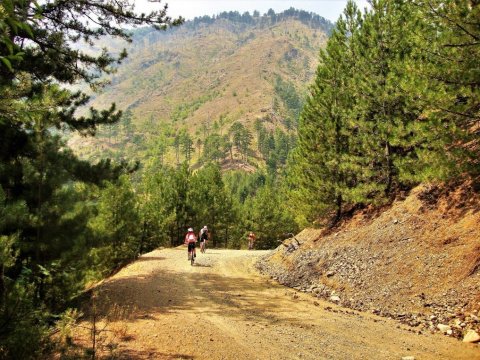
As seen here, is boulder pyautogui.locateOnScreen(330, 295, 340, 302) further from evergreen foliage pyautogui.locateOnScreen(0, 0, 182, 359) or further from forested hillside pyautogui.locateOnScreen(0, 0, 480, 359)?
evergreen foliage pyautogui.locateOnScreen(0, 0, 182, 359)

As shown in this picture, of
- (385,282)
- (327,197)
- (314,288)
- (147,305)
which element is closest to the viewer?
(147,305)

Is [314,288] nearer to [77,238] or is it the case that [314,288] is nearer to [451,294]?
[451,294]

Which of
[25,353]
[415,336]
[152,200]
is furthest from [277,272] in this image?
[152,200]

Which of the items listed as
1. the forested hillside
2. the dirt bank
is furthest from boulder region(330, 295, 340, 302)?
the forested hillside

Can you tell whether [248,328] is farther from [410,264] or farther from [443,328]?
[410,264]

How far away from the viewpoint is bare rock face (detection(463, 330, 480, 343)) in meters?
7.80

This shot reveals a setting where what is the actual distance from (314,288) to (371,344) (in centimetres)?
623

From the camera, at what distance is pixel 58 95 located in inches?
371

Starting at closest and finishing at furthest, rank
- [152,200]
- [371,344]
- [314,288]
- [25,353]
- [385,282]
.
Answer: [25,353] < [371,344] < [385,282] < [314,288] < [152,200]

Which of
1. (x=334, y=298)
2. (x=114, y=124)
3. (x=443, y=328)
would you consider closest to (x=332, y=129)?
(x=334, y=298)

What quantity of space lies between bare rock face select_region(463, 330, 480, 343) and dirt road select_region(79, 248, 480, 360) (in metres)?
0.22

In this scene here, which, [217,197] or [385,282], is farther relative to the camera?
[217,197]

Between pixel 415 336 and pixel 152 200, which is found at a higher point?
pixel 152 200

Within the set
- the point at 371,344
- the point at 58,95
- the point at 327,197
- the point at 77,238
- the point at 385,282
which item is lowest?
the point at 371,344
